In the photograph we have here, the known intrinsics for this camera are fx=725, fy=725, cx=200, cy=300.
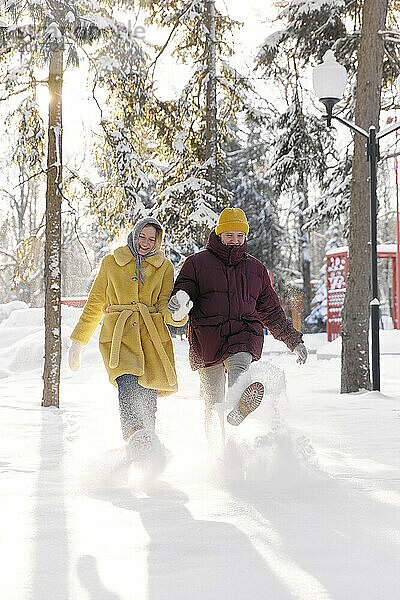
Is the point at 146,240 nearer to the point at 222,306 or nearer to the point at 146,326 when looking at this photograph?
the point at 146,326

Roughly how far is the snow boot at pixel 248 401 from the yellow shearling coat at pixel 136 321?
0.45 metres

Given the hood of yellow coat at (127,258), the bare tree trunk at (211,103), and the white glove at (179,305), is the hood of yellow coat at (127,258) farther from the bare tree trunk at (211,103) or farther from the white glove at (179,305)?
the bare tree trunk at (211,103)

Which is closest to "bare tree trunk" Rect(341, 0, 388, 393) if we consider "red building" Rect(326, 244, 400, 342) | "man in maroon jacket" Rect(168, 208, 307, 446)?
"man in maroon jacket" Rect(168, 208, 307, 446)

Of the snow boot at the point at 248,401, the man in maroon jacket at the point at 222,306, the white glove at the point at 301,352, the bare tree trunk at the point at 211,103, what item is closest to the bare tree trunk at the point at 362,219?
the bare tree trunk at the point at 211,103

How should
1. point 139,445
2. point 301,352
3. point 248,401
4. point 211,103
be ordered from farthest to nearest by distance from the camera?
point 211,103
point 301,352
point 248,401
point 139,445

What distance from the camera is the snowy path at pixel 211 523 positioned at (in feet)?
7.50

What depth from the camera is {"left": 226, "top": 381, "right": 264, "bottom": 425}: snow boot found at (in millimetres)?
4059

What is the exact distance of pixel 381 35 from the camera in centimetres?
949

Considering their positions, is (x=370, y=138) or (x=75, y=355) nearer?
(x=75, y=355)

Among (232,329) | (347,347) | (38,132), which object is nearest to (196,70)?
(38,132)

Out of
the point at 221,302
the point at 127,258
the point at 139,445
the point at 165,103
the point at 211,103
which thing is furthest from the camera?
the point at 211,103

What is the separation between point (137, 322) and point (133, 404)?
475 millimetres

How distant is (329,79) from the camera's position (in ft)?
28.0

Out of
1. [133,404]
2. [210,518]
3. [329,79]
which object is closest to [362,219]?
[329,79]
